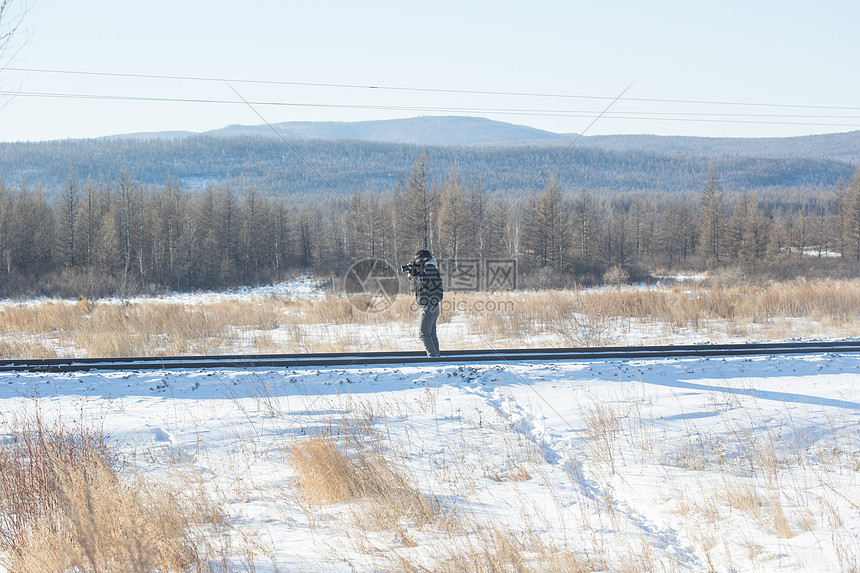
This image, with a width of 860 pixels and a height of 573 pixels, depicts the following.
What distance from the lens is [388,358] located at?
8797 mm

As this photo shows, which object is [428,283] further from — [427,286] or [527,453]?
[527,453]

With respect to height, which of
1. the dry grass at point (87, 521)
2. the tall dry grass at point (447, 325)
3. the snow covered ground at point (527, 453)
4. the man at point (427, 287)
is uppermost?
the man at point (427, 287)

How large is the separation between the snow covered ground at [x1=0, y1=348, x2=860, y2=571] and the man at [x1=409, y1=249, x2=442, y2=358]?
0.79 m

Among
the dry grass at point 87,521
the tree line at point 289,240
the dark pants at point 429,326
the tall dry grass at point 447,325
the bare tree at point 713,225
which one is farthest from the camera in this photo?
the bare tree at point 713,225

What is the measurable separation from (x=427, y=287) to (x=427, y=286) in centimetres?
2

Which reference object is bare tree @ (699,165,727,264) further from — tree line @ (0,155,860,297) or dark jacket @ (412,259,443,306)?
dark jacket @ (412,259,443,306)

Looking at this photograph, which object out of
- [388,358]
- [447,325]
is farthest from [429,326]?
[447,325]

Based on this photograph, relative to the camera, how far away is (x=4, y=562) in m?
3.08

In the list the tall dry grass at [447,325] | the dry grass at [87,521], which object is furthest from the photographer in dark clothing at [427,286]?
the dry grass at [87,521]

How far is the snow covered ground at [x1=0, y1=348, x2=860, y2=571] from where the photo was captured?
3.38 metres

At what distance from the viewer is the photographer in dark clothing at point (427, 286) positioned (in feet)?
27.9

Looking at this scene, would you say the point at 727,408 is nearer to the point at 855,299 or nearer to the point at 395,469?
the point at 395,469

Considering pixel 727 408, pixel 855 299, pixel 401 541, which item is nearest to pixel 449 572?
pixel 401 541

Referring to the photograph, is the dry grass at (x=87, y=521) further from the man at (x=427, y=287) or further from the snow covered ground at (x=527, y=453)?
the man at (x=427, y=287)
